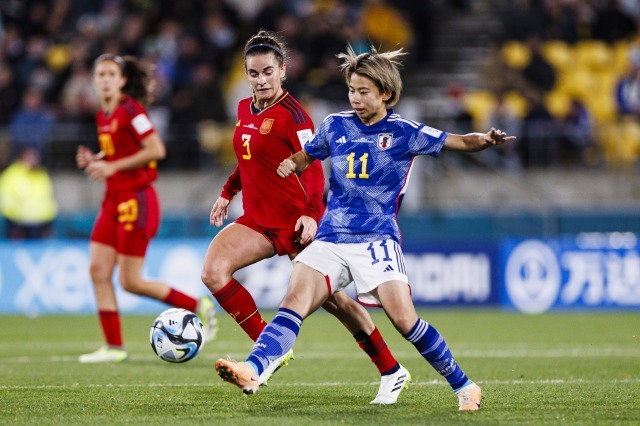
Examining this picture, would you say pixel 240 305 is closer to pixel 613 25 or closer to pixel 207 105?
pixel 207 105

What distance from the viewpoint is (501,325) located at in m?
13.9

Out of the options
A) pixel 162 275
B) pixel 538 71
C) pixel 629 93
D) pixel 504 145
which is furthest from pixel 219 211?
pixel 538 71

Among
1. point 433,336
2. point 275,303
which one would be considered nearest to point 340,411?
point 433,336

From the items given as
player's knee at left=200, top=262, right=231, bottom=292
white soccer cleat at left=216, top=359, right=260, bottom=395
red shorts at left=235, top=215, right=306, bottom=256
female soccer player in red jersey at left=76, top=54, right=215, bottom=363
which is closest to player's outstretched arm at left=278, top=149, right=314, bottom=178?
red shorts at left=235, top=215, right=306, bottom=256

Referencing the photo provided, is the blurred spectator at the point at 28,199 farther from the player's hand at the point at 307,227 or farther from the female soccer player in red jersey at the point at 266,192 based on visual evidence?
the player's hand at the point at 307,227

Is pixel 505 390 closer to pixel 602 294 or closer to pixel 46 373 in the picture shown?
pixel 46 373

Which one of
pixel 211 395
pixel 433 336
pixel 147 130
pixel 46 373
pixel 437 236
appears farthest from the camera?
pixel 437 236

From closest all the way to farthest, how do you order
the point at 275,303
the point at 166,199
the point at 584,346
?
the point at 584,346
the point at 275,303
the point at 166,199

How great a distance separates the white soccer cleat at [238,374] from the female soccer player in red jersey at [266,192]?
132 cm

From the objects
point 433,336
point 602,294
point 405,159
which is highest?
point 405,159

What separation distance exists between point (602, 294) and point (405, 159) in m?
10.1

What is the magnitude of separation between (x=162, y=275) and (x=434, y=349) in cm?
1041

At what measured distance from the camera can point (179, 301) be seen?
10125mm

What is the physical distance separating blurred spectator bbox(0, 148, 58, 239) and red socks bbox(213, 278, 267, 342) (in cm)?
1064
